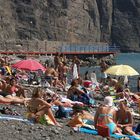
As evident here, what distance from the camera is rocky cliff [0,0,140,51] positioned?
95431 mm

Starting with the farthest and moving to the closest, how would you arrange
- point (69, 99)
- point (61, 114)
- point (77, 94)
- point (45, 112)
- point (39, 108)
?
point (77, 94), point (69, 99), point (61, 114), point (39, 108), point (45, 112)

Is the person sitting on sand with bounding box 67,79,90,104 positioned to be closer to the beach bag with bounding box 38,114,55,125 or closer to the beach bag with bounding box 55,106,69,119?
the beach bag with bounding box 55,106,69,119

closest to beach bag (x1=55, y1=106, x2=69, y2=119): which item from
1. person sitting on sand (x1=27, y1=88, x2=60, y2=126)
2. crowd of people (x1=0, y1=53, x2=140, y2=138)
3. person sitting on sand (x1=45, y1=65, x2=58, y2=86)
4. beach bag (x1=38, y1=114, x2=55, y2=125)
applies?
crowd of people (x1=0, y1=53, x2=140, y2=138)

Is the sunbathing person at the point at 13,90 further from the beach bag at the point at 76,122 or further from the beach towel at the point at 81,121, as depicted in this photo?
the beach bag at the point at 76,122

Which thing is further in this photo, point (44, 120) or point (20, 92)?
point (20, 92)

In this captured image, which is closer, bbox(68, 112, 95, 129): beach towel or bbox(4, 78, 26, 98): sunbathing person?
bbox(68, 112, 95, 129): beach towel

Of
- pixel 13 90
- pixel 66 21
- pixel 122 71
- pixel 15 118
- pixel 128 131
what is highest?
pixel 66 21

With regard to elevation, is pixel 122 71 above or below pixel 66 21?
below

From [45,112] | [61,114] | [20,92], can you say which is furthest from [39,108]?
[20,92]

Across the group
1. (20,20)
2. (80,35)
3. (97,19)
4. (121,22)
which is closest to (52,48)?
(20,20)

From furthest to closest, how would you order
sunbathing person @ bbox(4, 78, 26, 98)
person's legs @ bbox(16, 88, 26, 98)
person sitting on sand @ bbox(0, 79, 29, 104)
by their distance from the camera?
person's legs @ bbox(16, 88, 26, 98)
sunbathing person @ bbox(4, 78, 26, 98)
person sitting on sand @ bbox(0, 79, 29, 104)

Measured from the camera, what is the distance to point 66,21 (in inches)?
4149

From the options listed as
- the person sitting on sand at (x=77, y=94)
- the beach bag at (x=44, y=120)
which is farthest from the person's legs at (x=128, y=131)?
the person sitting on sand at (x=77, y=94)

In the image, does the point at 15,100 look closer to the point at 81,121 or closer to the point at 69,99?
the point at 69,99
